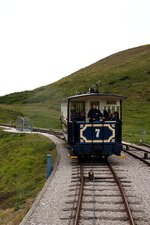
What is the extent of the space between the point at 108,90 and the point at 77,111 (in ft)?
175

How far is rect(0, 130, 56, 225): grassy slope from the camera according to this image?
11789mm

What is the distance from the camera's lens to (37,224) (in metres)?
8.99

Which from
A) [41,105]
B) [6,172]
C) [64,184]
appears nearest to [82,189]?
[64,184]

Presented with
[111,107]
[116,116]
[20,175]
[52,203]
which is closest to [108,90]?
[111,107]

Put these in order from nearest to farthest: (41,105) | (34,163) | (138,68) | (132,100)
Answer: (34,163)
(132,100)
(41,105)
(138,68)

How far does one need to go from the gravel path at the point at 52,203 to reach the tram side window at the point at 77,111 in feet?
12.1

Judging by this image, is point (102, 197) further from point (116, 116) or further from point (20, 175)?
point (20, 175)

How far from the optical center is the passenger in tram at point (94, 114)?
57.1ft

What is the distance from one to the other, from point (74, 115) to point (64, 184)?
236 inches

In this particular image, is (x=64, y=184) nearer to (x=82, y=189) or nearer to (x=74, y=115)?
(x=82, y=189)

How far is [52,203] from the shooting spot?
35.3 ft

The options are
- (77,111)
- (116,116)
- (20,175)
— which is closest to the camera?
(116,116)

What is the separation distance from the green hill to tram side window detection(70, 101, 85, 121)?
25.3m

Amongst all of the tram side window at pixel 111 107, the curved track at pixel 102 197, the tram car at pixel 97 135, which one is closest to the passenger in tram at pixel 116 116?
the tram car at pixel 97 135
